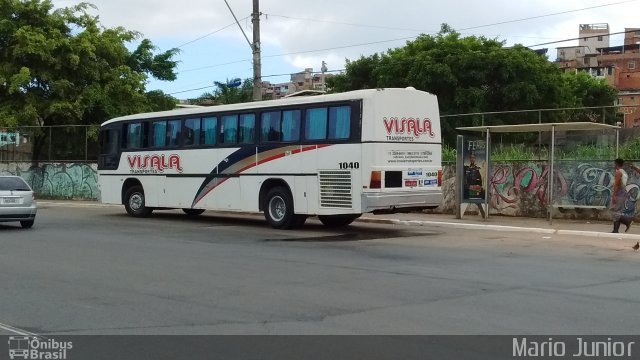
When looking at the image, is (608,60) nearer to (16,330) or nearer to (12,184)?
(12,184)

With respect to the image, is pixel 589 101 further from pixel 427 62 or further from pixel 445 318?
pixel 445 318

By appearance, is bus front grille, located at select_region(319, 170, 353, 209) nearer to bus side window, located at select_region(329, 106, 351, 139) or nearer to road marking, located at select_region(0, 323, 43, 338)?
bus side window, located at select_region(329, 106, 351, 139)

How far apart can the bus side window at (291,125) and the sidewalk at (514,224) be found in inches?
177

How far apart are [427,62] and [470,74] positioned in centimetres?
280

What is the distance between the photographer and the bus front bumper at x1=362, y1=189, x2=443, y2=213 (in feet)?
51.9

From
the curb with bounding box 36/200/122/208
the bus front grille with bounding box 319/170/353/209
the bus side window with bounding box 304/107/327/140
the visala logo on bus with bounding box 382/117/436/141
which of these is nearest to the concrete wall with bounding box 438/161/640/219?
the visala logo on bus with bounding box 382/117/436/141

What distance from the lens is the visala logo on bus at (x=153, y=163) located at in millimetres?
20766

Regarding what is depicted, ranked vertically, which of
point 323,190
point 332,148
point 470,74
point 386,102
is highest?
point 470,74

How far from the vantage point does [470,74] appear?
41312 mm

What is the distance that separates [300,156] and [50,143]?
72.8 feet

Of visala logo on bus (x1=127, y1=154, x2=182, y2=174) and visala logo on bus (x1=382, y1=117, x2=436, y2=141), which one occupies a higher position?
Answer: visala logo on bus (x1=382, y1=117, x2=436, y2=141)

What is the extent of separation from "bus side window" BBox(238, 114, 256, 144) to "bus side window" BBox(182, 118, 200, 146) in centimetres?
188

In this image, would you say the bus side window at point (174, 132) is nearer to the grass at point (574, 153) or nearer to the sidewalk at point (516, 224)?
the sidewalk at point (516, 224)
